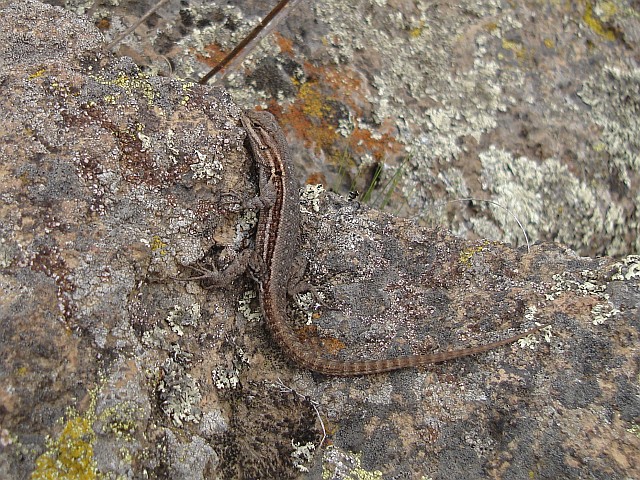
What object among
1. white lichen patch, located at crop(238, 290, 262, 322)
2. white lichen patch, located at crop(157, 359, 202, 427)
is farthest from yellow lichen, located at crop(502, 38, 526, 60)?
white lichen patch, located at crop(157, 359, 202, 427)

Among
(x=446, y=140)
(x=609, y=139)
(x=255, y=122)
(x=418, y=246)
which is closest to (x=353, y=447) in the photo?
(x=418, y=246)

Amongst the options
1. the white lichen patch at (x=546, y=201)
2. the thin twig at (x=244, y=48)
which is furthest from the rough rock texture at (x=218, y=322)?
the white lichen patch at (x=546, y=201)

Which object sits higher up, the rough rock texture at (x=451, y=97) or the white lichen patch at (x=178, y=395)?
the rough rock texture at (x=451, y=97)

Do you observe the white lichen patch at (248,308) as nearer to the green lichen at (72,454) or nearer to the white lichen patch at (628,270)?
the green lichen at (72,454)

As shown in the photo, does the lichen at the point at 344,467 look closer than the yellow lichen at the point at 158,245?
Yes

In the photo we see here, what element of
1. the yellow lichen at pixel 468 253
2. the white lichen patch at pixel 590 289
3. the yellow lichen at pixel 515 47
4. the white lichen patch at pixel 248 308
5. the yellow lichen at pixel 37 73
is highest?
the yellow lichen at pixel 515 47

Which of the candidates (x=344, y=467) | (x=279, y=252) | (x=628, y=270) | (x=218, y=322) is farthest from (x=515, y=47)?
(x=344, y=467)
